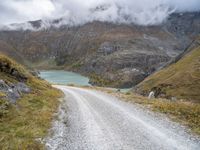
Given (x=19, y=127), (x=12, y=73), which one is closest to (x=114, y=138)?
(x=19, y=127)

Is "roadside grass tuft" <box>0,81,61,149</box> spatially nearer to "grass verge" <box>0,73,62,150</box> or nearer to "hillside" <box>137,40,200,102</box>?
"grass verge" <box>0,73,62,150</box>

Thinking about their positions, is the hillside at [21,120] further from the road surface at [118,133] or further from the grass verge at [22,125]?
the road surface at [118,133]

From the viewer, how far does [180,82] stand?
4791 inches

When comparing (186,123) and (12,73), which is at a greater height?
(12,73)

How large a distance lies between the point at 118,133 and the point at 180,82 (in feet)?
347

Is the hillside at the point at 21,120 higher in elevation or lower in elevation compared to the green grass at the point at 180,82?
lower

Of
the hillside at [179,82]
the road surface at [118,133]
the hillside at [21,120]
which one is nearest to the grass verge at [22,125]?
the hillside at [21,120]

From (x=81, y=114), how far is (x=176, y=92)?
89.9m

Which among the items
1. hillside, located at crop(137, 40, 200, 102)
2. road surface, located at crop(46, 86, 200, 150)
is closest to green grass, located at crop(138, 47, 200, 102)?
hillside, located at crop(137, 40, 200, 102)

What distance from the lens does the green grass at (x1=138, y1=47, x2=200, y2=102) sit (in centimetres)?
10975

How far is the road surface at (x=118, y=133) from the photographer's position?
17375mm

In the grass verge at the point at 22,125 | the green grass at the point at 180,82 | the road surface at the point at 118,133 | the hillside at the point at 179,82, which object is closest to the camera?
the road surface at the point at 118,133

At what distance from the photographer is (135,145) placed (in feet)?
56.6

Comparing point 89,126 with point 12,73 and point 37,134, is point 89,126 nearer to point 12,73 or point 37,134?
point 37,134
